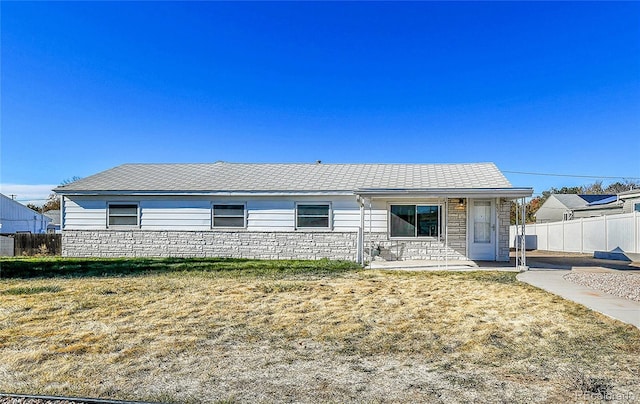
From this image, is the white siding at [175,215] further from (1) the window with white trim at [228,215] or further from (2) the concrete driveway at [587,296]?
(2) the concrete driveway at [587,296]

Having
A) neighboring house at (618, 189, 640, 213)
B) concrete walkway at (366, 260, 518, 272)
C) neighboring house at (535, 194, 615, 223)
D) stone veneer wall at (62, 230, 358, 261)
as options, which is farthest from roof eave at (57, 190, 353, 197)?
neighboring house at (535, 194, 615, 223)

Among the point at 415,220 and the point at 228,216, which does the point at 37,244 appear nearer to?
the point at 228,216

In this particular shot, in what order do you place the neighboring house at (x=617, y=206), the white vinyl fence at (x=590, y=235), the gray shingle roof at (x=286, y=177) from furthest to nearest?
the neighboring house at (x=617, y=206), the white vinyl fence at (x=590, y=235), the gray shingle roof at (x=286, y=177)

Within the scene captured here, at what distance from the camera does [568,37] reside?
47.9ft

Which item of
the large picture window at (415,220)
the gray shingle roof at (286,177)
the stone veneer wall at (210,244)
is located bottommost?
the stone veneer wall at (210,244)

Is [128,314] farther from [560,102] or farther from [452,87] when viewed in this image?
[560,102]

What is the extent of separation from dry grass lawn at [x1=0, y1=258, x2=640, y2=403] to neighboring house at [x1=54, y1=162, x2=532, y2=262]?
6115mm

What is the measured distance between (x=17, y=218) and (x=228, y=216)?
1245 inches

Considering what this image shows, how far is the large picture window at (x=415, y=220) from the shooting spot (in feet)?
46.8

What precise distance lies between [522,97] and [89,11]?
18091 mm

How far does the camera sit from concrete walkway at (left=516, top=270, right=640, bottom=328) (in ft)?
19.9

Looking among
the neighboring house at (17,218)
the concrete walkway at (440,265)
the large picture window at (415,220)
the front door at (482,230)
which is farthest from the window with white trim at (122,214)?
the neighboring house at (17,218)

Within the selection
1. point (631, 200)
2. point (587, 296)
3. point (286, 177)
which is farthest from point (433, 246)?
point (631, 200)

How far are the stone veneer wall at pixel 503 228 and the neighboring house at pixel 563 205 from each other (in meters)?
21.7
